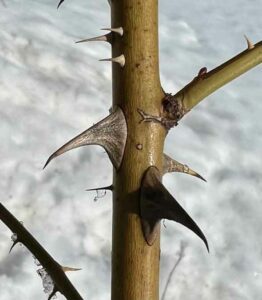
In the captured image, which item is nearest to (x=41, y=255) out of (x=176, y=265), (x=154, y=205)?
(x=154, y=205)

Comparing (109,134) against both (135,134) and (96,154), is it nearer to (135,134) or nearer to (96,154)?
(135,134)

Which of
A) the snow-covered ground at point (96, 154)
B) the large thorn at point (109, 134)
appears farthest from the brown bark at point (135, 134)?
the snow-covered ground at point (96, 154)

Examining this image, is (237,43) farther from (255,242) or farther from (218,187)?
(255,242)

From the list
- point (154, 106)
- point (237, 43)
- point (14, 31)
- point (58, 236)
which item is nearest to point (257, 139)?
point (237, 43)

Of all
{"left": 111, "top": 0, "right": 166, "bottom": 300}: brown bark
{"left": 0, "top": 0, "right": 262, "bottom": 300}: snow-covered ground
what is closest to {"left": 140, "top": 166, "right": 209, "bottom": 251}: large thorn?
{"left": 111, "top": 0, "right": 166, "bottom": 300}: brown bark

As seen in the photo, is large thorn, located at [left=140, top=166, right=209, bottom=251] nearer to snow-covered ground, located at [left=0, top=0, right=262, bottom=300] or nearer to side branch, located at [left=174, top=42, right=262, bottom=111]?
side branch, located at [left=174, top=42, right=262, bottom=111]

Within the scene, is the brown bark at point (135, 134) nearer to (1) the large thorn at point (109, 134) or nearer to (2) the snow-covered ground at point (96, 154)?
(1) the large thorn at point (109, 134)
